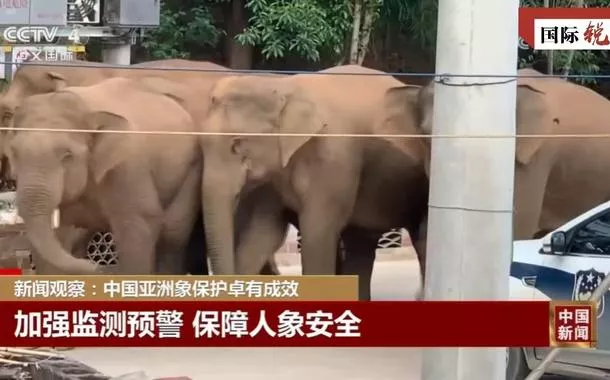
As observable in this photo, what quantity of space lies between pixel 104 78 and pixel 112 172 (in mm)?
590

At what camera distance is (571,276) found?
244 inches

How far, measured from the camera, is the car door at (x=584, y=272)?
6.12m

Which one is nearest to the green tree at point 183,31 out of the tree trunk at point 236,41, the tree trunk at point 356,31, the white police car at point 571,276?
the tree trunk at point 236,41

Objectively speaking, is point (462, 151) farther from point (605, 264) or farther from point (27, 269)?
point (27, 269)

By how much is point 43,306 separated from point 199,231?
2.03 m

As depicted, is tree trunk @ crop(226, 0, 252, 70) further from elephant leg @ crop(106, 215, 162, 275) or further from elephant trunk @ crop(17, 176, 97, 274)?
elephant trunk @ crop(17, 176, 97, 274)

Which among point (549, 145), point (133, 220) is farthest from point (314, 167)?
point (549, 145)

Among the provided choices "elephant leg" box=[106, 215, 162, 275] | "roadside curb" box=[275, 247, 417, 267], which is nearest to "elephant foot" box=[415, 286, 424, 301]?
"roadside curb" box=[275, 247, 417, 267]

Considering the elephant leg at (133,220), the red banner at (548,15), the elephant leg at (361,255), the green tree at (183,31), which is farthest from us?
the green tree at (183,31)

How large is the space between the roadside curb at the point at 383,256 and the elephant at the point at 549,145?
899 millimetres

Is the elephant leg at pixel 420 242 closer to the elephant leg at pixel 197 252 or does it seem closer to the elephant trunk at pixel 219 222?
the elephant trunk at pixel 219 222

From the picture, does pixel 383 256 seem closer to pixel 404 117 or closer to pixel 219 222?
pixel 404 117

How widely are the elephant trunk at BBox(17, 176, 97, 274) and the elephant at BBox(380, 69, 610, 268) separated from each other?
7.27 ft

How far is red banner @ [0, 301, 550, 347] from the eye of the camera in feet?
16.3
